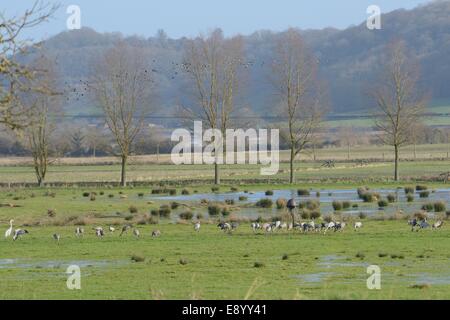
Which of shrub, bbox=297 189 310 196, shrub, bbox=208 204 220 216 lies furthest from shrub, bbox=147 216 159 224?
shrub, bbox=297 189 310 196

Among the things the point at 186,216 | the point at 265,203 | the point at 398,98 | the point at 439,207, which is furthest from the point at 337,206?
the point at 398,98

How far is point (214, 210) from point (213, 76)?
33.3 metres

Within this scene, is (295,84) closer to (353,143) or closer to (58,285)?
(58,285)

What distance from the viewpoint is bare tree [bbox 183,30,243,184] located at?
269 feet

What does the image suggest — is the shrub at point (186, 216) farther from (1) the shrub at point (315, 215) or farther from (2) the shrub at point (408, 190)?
(2) the shrub at point (408, 190)

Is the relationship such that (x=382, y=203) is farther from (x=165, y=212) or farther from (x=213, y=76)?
(x=213, y=76)

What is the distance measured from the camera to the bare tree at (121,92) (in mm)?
81125

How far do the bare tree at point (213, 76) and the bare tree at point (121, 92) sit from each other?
411 centimetres

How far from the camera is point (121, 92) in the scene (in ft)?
268

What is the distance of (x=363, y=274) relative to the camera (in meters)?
24.2

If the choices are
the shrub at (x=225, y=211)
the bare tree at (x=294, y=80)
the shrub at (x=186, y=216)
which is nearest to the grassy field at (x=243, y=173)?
the bare tree at (x=294, y=80)

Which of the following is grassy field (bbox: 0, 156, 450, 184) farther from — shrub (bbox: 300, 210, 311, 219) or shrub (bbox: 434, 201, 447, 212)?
shrub (bbox: 300, 210, 311, 219)

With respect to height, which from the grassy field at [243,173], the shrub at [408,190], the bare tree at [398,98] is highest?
the bare tree at [398,98]
